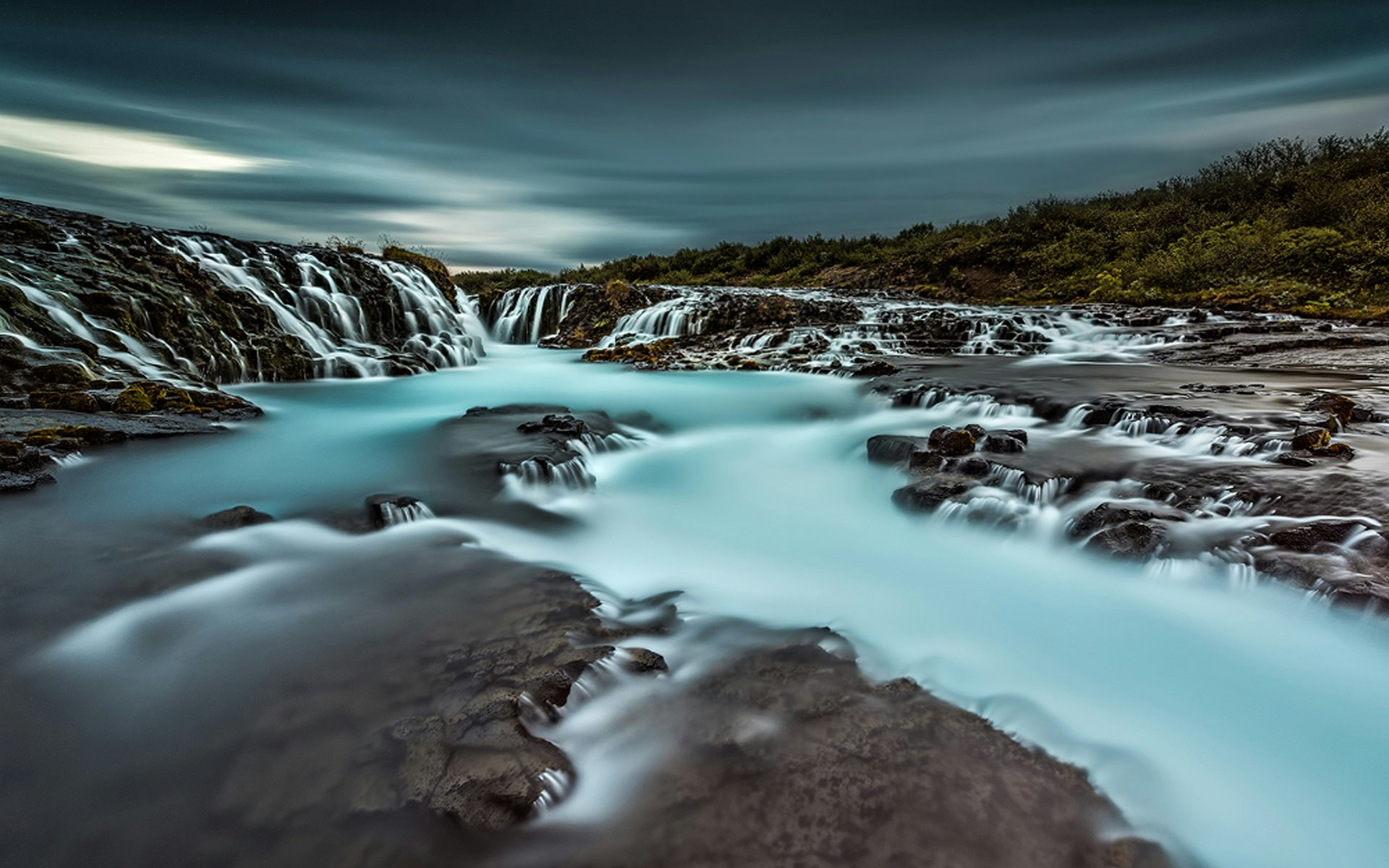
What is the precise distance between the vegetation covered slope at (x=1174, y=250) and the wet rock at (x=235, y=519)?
73.7 ft

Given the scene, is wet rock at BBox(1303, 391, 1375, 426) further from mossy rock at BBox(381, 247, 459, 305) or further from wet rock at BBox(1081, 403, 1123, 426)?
mossy rock at BBox(381, 247, 459, 305)

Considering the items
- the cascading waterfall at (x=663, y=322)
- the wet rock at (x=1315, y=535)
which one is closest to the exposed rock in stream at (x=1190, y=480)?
the wet rock at (x=1315, y=535)

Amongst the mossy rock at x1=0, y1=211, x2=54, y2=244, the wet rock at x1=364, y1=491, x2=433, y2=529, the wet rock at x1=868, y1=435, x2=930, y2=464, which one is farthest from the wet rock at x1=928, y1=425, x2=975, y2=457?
the mossy rock at x1=0, y1=211, x2=54, y2=244

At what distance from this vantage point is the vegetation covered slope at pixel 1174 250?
17.7 meters

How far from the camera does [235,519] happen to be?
4.90 metres

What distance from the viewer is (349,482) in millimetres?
6273

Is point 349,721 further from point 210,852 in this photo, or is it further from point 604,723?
point 604,723

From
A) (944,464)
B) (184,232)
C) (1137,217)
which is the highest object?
(1137,217)

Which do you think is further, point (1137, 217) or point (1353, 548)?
point (1137, 217)

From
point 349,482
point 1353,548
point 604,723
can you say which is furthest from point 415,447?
point 1353,548

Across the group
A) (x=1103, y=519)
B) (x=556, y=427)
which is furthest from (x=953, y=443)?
(x=556, y=427)

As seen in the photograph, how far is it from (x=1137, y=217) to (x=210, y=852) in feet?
108

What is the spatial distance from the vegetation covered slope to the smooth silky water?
17.4 meters

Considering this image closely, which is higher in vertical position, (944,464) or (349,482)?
(944,464)
